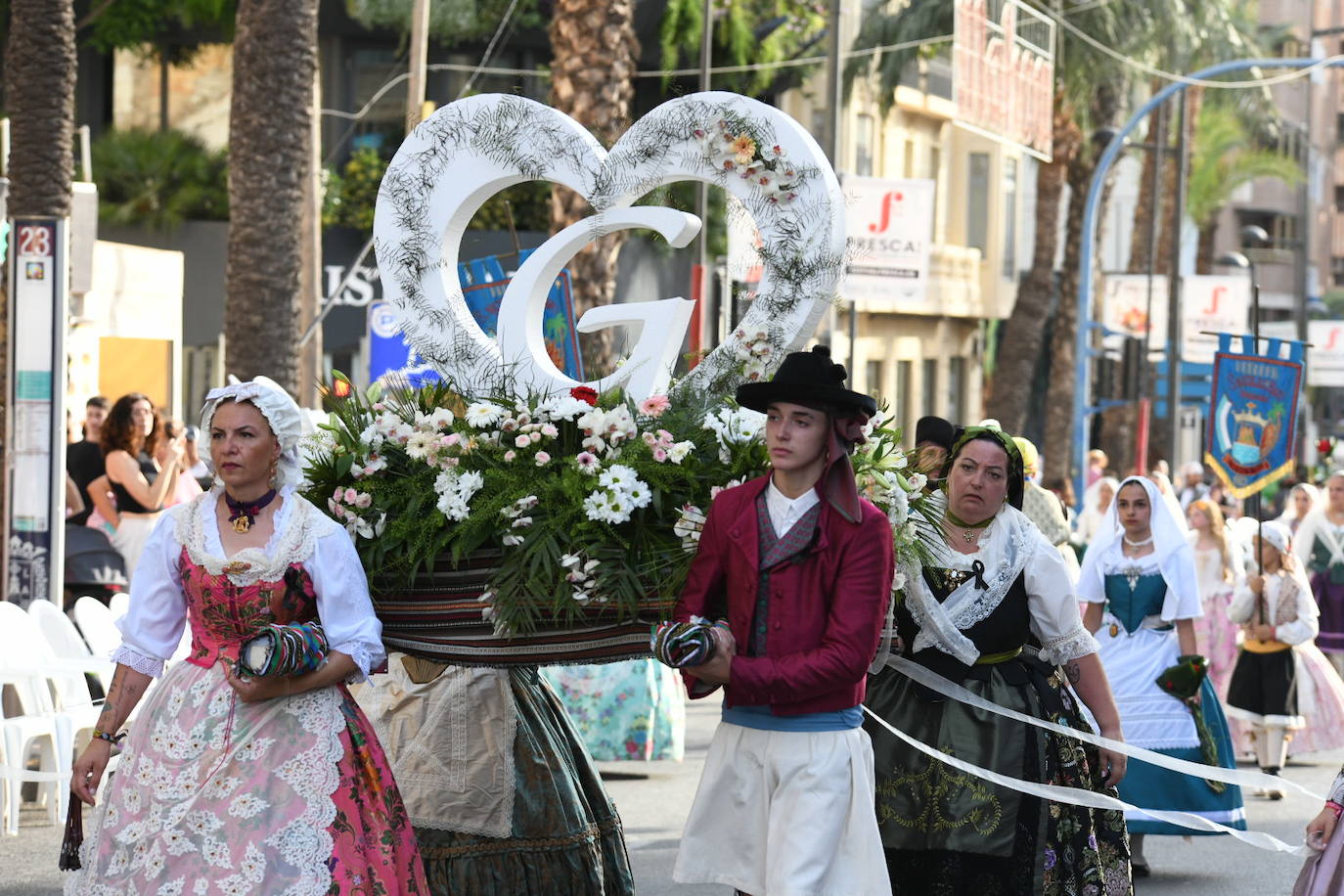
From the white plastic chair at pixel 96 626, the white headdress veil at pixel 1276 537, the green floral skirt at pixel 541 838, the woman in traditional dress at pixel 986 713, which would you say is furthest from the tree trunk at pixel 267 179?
the woman in traditional dress at pixel 986 713

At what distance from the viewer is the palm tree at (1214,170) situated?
163 feet

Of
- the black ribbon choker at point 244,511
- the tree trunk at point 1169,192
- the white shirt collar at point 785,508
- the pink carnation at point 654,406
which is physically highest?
the tree trunk at point 1169,192

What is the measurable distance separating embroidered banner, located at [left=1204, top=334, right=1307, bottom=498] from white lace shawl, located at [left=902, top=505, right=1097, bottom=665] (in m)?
8.99

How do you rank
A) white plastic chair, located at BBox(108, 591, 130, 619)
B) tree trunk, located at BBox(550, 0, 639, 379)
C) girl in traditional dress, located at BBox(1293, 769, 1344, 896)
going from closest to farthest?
girl in traditional dress, located at BBox(1293, 769, 1344, 896) < white plastic chair, located at BBox(108, 591, 130, 619) < tree trunk, located at BBox(550, 0, 639, 379)

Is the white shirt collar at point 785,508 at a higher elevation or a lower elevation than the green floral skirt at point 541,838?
higher

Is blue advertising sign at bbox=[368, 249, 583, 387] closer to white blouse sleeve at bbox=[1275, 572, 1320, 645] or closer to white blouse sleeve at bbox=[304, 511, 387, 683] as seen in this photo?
white blouse sleeve at bbox=[304, 511, 387, 683]

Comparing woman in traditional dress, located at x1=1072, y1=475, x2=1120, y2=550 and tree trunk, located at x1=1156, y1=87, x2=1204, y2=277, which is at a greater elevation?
tree trunk, located at x1=1156, y1=87, x2=1204, y2=277

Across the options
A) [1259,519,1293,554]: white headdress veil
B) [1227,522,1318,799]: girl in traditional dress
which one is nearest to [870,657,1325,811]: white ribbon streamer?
[1227,522,1318,799]: girl in traditional dress

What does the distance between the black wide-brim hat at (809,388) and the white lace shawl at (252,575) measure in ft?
3.82

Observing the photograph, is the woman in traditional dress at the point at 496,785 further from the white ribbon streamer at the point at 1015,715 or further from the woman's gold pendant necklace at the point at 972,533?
the woman's gold pendant necklace at the point at 972,533

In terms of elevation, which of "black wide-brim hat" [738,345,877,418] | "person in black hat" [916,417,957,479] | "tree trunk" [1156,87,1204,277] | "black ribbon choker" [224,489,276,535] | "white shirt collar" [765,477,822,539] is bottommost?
"black ribbon choker" [224,489,276,535]

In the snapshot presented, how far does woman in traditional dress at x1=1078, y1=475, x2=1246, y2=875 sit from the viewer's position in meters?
9.70

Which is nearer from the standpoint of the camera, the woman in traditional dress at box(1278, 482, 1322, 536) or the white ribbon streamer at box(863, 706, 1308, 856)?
the white ribbon streamer at box(863, 706, 1308, 856)

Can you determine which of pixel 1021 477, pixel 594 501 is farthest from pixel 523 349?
pixel 1021 477
